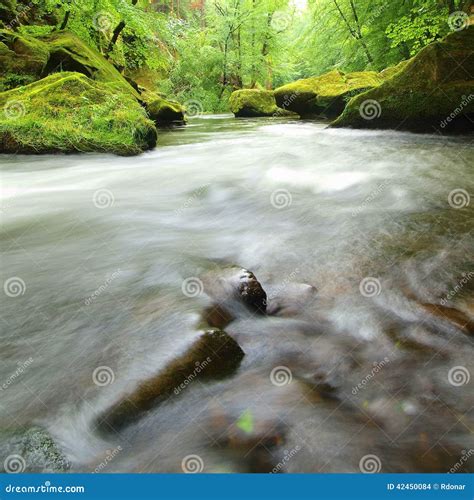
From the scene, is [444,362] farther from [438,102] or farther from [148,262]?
[438,102]

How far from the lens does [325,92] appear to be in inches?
604

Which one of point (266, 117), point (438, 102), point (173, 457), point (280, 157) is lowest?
point (266, 117)

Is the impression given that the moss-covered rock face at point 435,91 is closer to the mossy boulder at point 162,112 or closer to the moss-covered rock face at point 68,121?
the moss-covered rock face at point 68,121

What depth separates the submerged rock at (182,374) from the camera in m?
1.67

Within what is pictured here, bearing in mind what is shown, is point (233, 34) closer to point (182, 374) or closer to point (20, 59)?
point (20, 59)

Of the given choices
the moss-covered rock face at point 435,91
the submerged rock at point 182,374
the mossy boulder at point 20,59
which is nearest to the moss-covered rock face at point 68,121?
the mossy boulder at point 20,59

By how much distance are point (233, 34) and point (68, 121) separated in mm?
22926

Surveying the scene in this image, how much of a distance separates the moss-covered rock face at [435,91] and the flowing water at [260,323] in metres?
2.91

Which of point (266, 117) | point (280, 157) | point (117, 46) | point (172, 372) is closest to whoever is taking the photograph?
point (172, 372)

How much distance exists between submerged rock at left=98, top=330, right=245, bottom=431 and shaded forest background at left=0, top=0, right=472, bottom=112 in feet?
38.1

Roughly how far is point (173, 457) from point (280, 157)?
6.13m

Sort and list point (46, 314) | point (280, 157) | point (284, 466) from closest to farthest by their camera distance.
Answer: point (284, 466), point (46, 314), point (280, 157)

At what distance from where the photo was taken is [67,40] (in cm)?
1034

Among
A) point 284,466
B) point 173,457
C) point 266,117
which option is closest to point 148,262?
point 173,457
